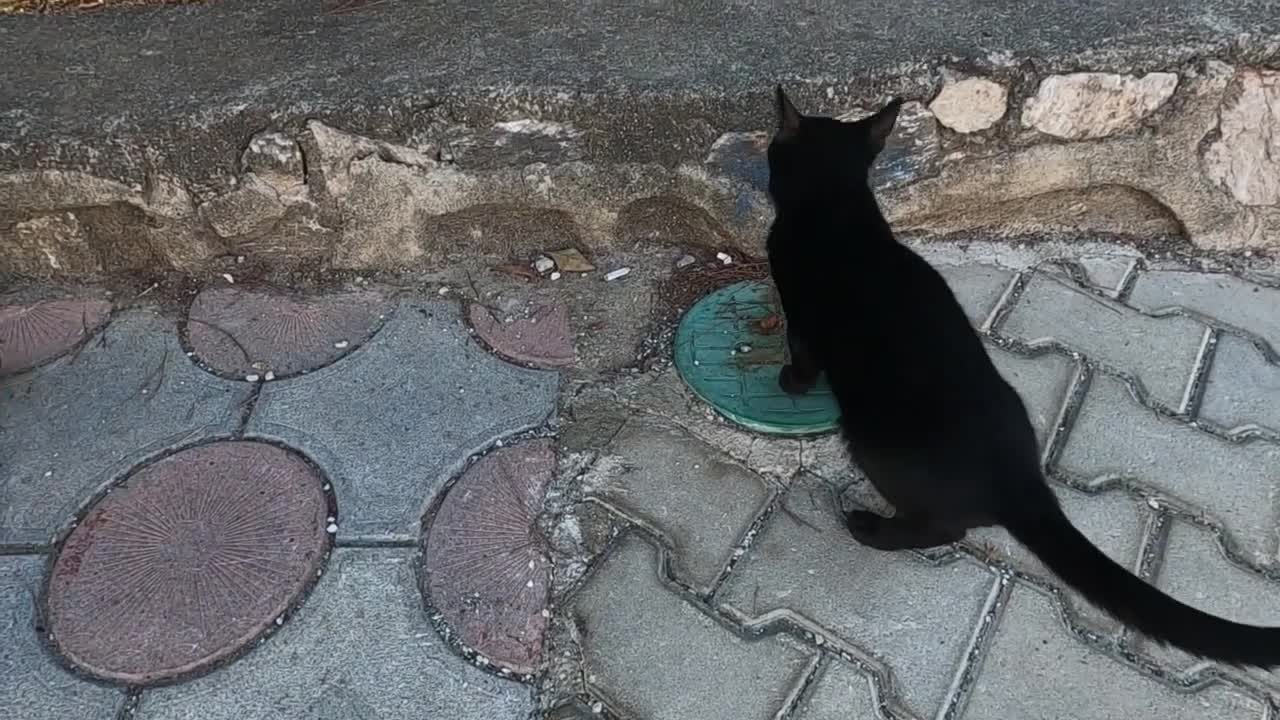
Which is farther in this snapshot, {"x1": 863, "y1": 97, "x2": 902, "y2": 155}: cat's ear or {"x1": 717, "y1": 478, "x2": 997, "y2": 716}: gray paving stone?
{"x1": 863, "y1": 97, "x2": 902, "y2": 155}: cat's ear

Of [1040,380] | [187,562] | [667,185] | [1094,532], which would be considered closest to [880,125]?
[667,185]

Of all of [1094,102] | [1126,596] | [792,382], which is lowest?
[792,382]

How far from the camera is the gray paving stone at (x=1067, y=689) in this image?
165 centimetres

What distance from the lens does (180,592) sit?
187 cm

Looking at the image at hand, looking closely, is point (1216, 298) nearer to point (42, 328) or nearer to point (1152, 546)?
point (1152, 546)

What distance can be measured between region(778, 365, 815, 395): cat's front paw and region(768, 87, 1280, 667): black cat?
1cm

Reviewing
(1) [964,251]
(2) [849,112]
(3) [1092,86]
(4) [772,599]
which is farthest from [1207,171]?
(4) [772,599]

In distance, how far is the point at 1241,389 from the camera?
7.08 ft

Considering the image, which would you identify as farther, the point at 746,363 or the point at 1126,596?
the point at 746,363

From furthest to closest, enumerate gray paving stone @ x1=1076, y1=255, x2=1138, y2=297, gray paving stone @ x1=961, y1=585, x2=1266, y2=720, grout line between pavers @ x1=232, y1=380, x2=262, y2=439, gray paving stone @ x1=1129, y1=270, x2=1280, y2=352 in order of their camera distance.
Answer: gray paving stone @ x1=1076, y1=255, x2=1138, y2=297 → gray paving stone @ x1=1129, y1=270, x2=1280, y2=352 → grout line between pavers @ x1=232, y1=380, x2=262, y2=439 → gray paving stone @ x1=961, y1=585, x2=1266, y2=720

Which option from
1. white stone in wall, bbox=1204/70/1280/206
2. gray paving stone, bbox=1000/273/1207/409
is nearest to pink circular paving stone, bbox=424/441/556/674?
gray paving stone, bbox=1000/273/1207/409

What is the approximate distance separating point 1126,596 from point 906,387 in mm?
494

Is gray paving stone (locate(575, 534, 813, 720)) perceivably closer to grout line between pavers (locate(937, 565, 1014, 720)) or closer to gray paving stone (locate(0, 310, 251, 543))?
grout line between pavers (locate(937, 565, 1014, 720))

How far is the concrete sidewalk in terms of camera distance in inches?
68.4
